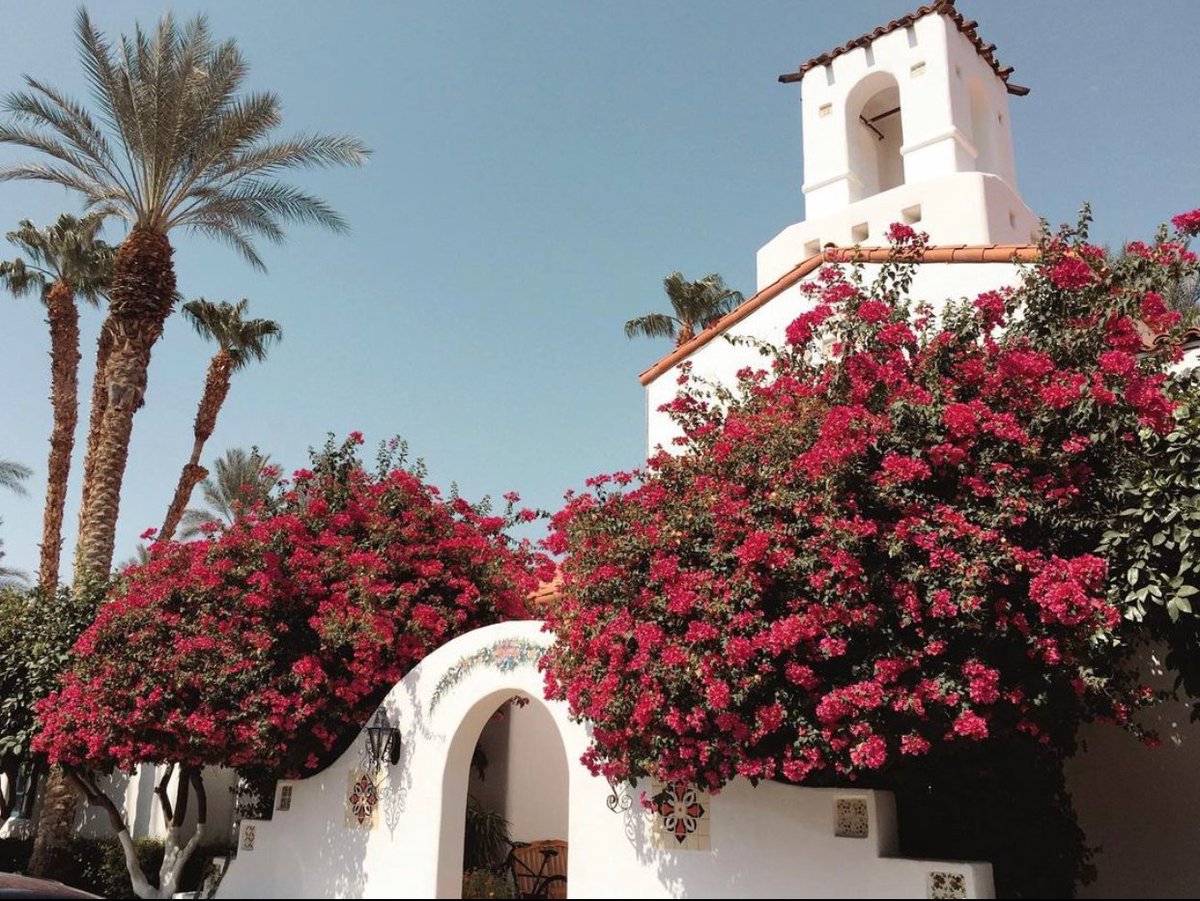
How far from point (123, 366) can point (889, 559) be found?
1273 cm

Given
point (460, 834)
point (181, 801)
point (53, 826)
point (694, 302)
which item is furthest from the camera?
point (694, 302)

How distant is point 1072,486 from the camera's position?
754 cm

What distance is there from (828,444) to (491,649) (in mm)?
3979

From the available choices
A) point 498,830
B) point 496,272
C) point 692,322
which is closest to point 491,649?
point 498,830

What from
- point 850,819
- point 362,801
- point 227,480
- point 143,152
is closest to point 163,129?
point 143,152

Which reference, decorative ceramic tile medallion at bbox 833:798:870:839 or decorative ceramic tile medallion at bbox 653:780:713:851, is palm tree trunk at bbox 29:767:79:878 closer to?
decorative ceramic tile medallion at bbox 653:780:713:851

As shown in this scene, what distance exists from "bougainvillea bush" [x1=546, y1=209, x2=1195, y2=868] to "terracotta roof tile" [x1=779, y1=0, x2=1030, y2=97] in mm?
10224

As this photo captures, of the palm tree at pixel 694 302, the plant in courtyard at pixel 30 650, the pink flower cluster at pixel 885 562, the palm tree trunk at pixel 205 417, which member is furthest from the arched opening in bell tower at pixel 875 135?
the palm tree trunk at pixel 205 417

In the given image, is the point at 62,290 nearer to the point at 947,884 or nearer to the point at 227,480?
the point at 227,480

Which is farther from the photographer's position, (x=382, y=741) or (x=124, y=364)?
(x=124, y=364)

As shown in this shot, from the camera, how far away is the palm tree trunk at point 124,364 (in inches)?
594

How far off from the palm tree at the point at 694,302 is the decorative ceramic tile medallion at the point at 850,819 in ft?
64.3

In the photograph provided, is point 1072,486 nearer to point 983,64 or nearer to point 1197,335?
point 1197,335

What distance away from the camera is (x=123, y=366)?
15328 millimetres
